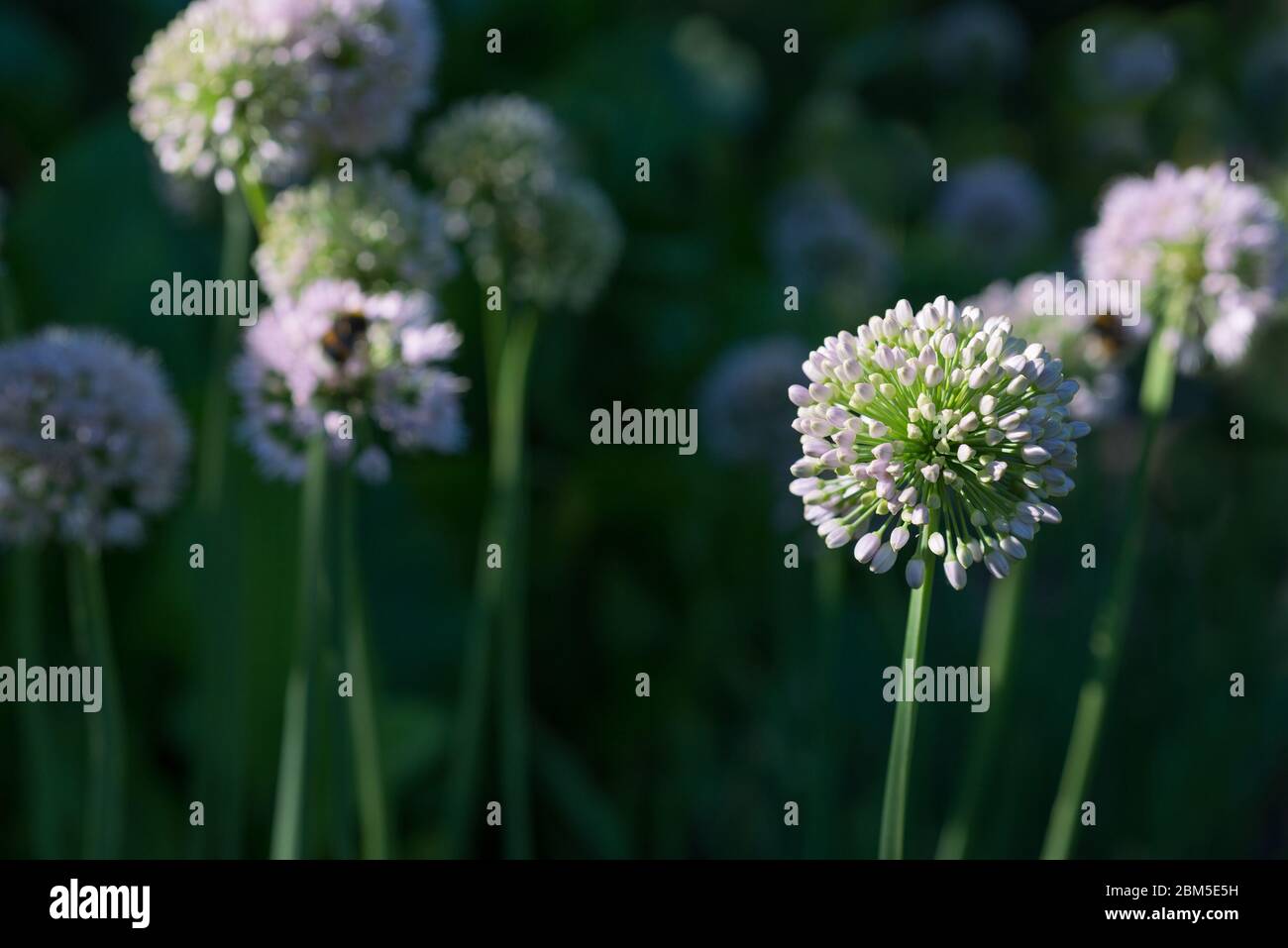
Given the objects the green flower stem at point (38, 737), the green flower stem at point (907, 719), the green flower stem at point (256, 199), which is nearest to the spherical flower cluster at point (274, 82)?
the green flower stem at point (256, 199)

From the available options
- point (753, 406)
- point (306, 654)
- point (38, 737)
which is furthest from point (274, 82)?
point (753, 406)

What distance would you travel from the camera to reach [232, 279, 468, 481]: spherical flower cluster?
1.41 meters

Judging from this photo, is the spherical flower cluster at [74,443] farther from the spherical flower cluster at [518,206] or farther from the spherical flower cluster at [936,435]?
the spherical flower cluster at [936,435]

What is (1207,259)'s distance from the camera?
1.64m

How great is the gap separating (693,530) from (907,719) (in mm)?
1936

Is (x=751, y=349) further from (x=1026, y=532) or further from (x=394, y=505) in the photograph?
(x=1026, y=532)

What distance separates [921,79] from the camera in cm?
511

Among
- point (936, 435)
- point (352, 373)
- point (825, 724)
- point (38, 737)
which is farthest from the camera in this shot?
point (825, 724)

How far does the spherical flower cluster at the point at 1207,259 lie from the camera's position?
5.33 ft

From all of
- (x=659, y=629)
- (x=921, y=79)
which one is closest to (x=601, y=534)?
(x=659, y=629)

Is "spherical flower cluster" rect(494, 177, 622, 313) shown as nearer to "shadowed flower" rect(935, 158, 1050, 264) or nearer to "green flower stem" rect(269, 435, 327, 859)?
"green flower stem" rect(269, 435, 327, 859)

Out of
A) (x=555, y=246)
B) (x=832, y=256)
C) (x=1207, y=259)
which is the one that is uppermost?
(x=832, y=256)

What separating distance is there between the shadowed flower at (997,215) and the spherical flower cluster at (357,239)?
2.28 metres

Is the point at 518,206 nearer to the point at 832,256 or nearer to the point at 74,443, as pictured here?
the point at 74,443
